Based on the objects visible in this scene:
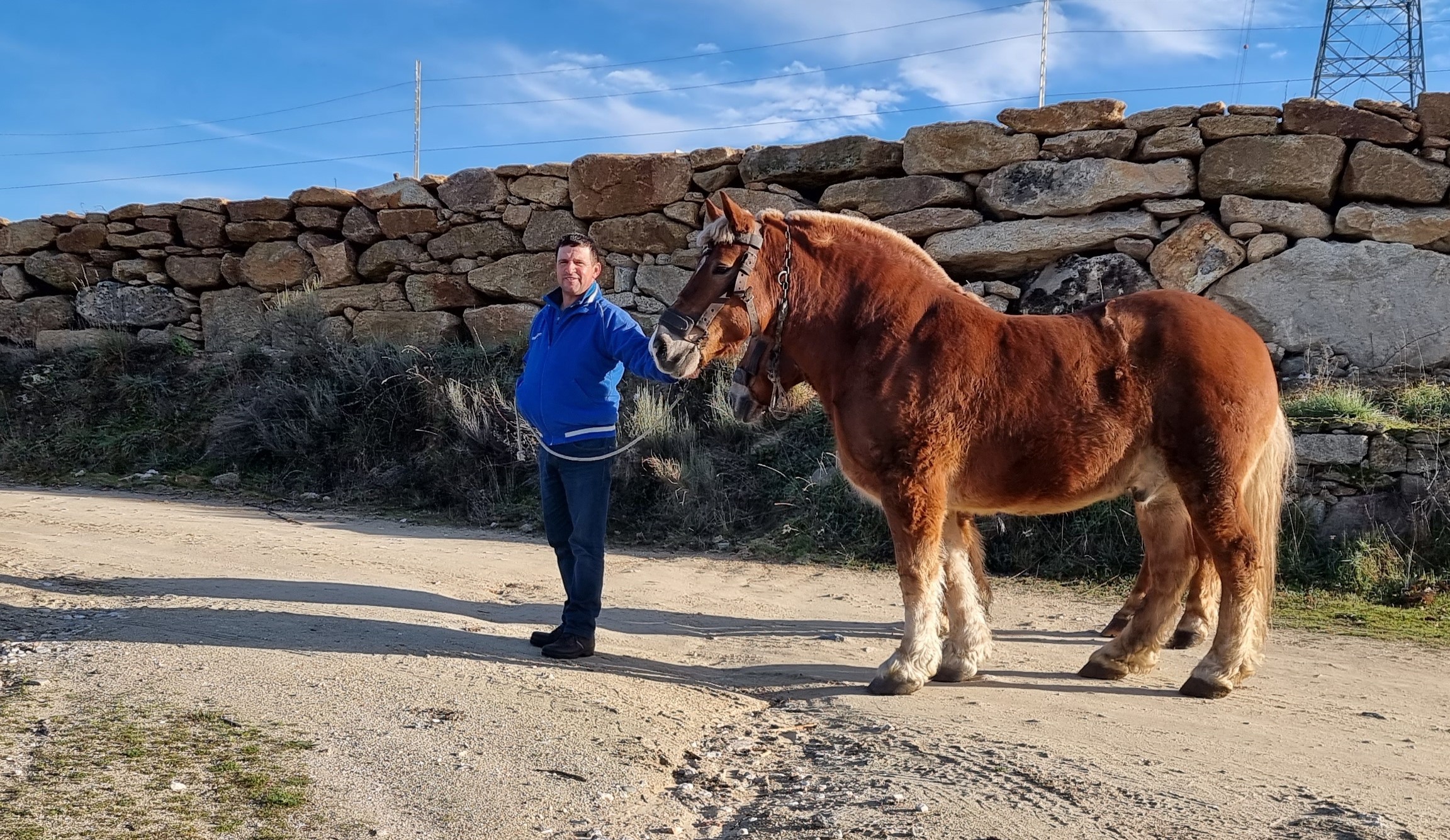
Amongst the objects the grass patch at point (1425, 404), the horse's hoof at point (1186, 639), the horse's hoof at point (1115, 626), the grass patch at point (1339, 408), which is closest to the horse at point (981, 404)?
the horse's hoof at point (1186, 639)

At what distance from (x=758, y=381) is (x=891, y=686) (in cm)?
155

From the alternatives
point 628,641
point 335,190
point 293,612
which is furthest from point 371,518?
point 335,190

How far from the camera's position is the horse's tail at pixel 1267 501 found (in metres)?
4.82

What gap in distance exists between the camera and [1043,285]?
1006 cm

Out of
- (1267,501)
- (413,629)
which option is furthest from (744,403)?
(1267,501)

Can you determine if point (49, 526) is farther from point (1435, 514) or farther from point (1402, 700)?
point (1435, 514)

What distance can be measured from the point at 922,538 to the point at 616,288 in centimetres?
790

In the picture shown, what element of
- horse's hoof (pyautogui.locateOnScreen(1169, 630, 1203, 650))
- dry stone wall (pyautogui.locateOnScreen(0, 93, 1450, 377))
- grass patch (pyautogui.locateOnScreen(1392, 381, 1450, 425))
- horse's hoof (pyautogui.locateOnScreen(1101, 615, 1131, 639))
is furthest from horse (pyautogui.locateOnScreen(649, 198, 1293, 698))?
dry stone wall (pyautogui.locateOnScreen(0, 93, 1450, 377))

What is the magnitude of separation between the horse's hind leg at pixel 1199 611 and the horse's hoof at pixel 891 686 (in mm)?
1831

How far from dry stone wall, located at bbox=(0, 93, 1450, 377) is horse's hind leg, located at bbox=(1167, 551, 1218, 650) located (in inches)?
186

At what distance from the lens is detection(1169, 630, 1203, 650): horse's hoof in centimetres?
557

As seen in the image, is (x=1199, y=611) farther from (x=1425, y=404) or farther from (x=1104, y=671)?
(x=1425, y=404)

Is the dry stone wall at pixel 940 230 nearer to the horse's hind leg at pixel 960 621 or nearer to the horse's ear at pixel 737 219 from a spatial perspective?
the horse's hind leg at pixel 960 621

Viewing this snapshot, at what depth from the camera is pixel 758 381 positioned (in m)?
5.03
